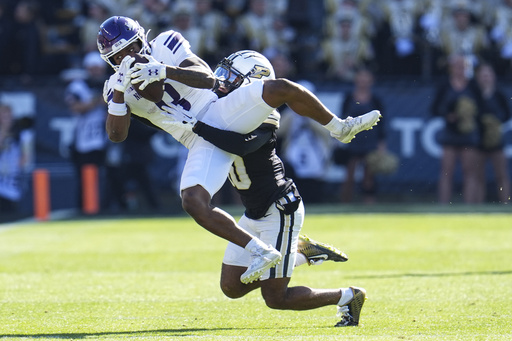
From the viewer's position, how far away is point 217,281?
832 centimetres

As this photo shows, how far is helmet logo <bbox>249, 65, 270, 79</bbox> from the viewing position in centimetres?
646

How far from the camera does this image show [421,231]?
39.0ft

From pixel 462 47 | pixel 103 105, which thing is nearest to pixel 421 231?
pixel 462 47

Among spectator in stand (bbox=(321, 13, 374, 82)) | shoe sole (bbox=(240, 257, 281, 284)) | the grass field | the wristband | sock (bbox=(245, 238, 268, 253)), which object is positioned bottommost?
the grass field

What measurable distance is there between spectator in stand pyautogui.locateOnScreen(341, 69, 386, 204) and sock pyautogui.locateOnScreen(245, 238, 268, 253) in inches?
336

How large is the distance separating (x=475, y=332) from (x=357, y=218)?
7.78m

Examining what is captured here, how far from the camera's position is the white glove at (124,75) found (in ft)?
19.2

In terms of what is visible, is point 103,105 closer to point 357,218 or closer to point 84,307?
point 357,218

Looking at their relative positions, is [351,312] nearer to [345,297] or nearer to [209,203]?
[345,297]

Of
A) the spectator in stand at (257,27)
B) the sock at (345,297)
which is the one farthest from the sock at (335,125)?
the spectator in stand at (257,27)

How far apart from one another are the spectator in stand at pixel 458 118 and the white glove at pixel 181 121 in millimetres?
8893

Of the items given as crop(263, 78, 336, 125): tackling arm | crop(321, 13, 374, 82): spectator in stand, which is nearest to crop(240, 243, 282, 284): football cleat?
crop(263, 78, 336, 125): tackling arm

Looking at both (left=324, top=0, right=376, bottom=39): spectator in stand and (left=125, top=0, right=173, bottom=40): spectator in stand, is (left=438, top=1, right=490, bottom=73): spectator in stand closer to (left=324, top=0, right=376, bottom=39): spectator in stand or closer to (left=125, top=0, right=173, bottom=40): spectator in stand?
(left=324, top=0, right=376, bottom=39): spectator in stand

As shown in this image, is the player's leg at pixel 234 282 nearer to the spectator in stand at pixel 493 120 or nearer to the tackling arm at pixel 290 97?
the tackling arm at pixel 290 97
